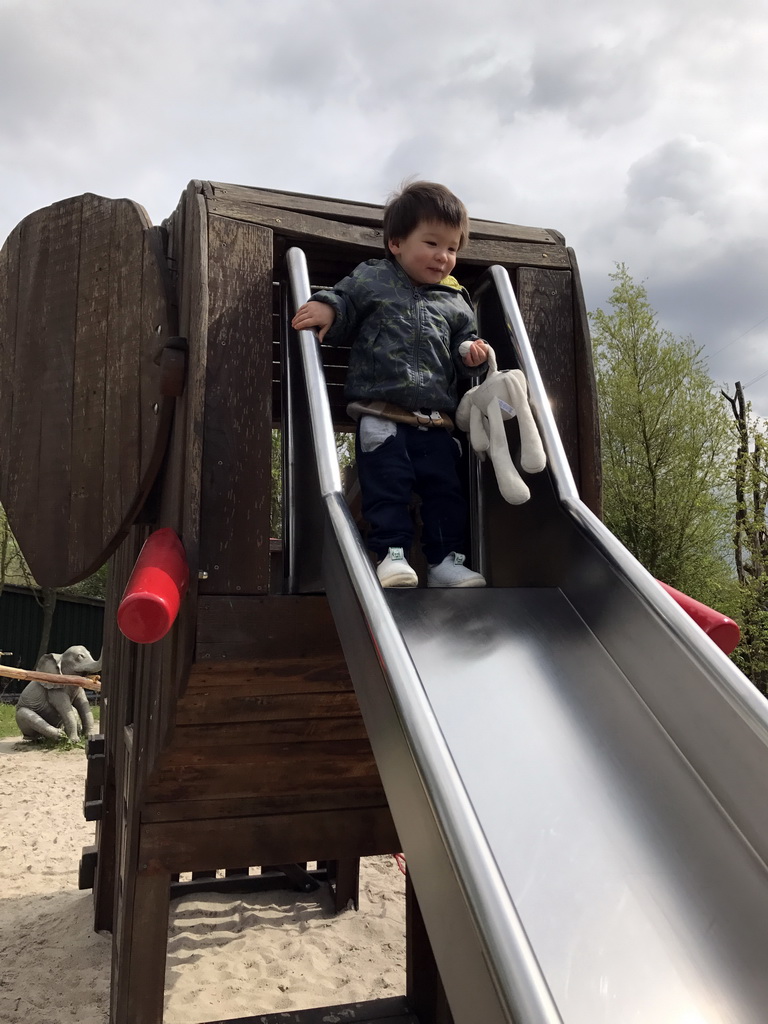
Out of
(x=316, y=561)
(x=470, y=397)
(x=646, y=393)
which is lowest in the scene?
(x=316, y=561)

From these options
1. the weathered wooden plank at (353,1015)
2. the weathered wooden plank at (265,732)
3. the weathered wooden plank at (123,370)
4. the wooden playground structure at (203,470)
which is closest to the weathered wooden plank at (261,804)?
the wooden playground structure at (203,470)

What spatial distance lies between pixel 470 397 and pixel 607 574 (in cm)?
78

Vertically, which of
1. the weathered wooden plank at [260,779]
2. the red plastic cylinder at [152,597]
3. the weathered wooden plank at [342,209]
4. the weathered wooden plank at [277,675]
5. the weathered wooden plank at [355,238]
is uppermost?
the weathered wooden plank at [342,209]

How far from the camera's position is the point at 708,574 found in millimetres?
16016

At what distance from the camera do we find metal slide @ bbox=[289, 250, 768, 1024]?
1213 millimetres

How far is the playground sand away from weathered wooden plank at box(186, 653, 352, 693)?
9.31 feet

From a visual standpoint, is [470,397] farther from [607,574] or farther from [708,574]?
[708,574]

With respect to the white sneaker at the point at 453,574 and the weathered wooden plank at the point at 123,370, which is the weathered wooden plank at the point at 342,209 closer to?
the weathered wooden plank at the point at 123,370

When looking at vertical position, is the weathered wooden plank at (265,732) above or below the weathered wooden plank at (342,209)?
below

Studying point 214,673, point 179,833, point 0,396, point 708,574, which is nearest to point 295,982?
point 179,833

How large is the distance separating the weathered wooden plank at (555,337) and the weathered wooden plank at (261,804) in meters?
1.69

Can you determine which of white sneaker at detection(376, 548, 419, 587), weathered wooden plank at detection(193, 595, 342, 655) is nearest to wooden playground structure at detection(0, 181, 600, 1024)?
weathered wooden plank at detection(193, 595, 342, 655)

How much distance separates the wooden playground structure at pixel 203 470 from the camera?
8.35 ft

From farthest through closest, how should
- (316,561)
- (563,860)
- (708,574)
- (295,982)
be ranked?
1. (708,574)
2. (295,982)
3. (316,561)
4. (563,860)
